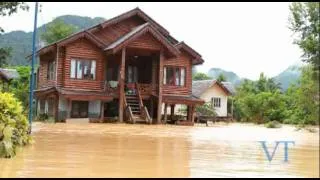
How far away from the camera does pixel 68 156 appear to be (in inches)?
339

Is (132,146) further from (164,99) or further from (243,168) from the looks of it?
(164,99)

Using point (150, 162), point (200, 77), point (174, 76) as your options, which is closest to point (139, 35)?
point (174, 76)

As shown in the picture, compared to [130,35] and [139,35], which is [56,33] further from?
[130,35]

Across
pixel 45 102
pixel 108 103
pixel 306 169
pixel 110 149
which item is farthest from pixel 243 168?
pixel 45 102

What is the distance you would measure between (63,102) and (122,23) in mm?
5930

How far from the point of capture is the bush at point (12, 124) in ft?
30.3

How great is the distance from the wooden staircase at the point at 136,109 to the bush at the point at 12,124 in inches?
Result: 553

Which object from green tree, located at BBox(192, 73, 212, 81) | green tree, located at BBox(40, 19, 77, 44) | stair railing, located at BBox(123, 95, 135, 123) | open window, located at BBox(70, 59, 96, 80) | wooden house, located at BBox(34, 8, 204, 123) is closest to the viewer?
stair railing, located at BBox(123, 95, 135, 123)

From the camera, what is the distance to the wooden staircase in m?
25.3

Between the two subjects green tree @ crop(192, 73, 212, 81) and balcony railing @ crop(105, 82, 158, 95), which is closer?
balcony railing @ crop(105, 82, 158, 95)

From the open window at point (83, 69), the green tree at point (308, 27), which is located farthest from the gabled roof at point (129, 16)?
the green tree at point (308, 27)

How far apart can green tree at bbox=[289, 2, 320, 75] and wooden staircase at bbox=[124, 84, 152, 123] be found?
61.7 feet

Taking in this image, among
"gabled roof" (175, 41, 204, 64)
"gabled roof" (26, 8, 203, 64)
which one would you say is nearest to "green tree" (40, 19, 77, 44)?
"gabled roof" (26, 8, 203, 64)

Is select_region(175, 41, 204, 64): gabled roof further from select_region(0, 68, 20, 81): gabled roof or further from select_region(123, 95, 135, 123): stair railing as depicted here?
select_region(0, 68, 20, 81): gabled roof
